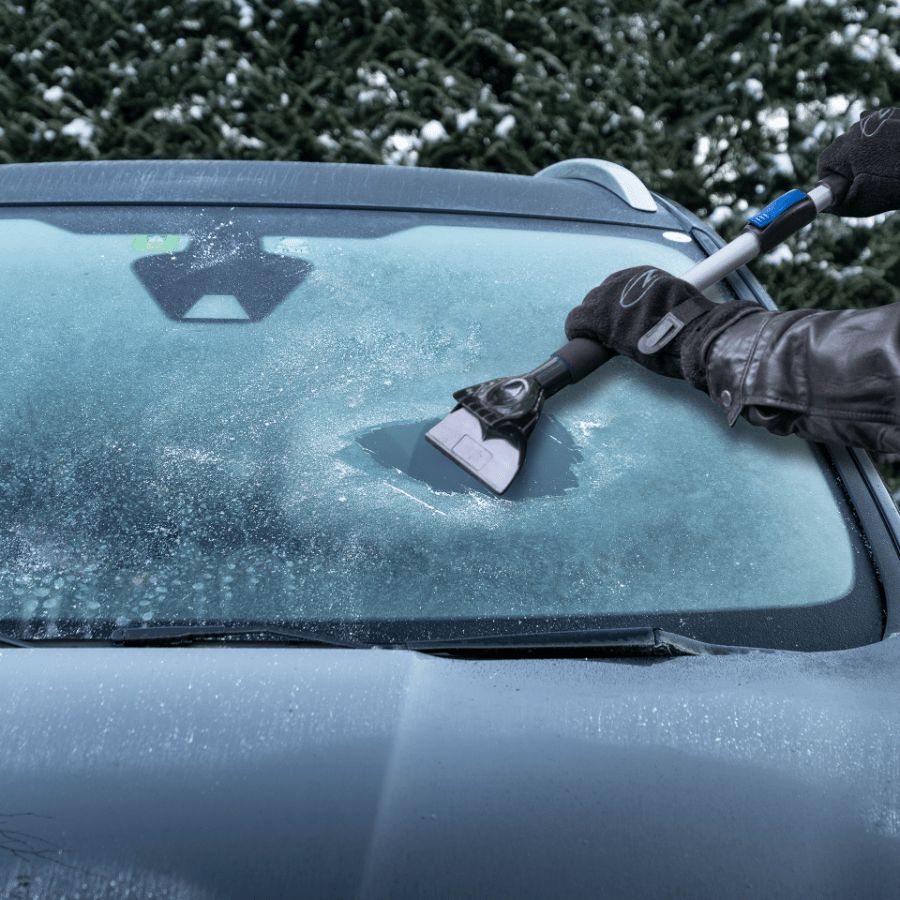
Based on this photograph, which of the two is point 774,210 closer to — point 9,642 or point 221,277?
point 221,277

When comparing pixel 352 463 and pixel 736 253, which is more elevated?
pixel 736 253

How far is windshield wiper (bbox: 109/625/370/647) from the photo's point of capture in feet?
3.72

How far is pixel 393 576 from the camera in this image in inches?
49.0

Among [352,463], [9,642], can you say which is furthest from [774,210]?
[9,642]

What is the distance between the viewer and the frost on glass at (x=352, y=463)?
1.24 m

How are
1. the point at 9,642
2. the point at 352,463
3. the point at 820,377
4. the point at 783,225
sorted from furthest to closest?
the point at 783,225 < the point at 820,377 < the point at 352,463 < the point at 9,642

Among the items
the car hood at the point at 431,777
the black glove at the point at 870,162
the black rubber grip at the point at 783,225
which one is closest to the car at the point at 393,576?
the car hood at the point at 431,777

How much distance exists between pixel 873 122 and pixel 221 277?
1268 millimetres

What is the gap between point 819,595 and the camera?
1.29m

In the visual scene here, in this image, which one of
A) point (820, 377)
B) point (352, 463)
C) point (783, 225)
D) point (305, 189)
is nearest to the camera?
point (352, 463)

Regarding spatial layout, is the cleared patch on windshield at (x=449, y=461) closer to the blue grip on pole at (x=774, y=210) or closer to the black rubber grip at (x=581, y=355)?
the black rubber grip at (x=581, y=355)

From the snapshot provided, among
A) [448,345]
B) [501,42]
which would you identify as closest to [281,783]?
[448,345]

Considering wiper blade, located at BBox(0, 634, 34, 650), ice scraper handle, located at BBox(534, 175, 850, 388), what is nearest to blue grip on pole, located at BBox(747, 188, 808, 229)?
ice scraper handle, located at BBox(534, 175, 850, 388)

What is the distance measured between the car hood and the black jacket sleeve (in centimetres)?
52
